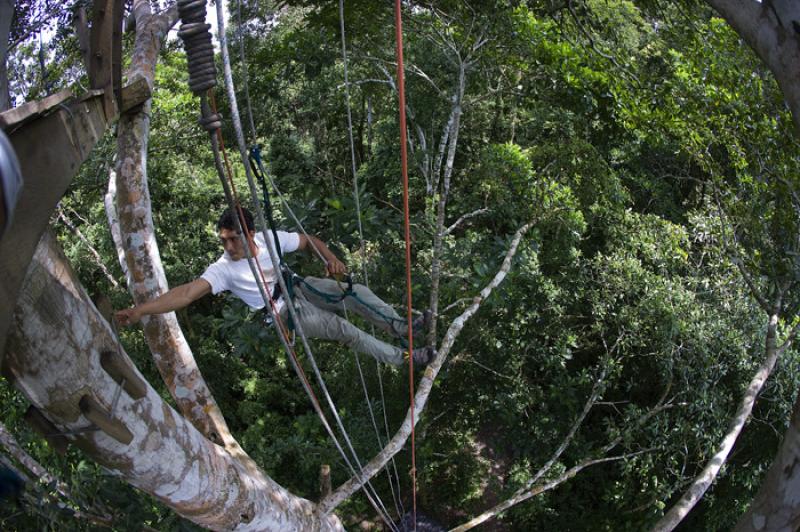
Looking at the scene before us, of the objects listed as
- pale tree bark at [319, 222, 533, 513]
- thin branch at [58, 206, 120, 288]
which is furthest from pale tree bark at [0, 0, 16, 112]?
thin branch at [58, 206, 120, 288]

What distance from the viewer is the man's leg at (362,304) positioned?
368 centimetres

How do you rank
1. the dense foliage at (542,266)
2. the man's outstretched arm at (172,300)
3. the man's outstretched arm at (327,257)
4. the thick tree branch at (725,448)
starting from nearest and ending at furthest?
the man's outstretched arm at (172,300) < the man's outstretched arm at (327,257) < the thick tree branch at (725,448) < the dense foliage at (542,266)

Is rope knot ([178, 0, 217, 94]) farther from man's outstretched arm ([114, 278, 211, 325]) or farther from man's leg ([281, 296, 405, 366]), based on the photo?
man's leg ([281, 296, 405, 366])

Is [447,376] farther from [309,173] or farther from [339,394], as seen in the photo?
[309,173]

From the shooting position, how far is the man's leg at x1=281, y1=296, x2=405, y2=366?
11.9 ft

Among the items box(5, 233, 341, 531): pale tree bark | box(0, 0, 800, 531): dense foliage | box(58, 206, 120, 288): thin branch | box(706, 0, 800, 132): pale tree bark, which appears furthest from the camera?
box(58, 206, 120, 288): thin branch

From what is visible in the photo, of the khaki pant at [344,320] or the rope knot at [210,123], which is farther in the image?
the khaki pant at [344,320]

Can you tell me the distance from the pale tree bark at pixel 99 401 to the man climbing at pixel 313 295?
3.19 feet

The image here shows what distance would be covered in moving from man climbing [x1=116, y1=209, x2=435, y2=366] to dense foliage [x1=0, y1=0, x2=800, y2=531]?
44.7 inches

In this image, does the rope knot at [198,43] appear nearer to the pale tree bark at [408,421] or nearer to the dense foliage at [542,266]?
the pale tree bark at [408,421]

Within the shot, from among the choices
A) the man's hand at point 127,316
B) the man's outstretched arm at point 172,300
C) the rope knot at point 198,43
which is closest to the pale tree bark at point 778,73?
the rope knot at point 198,43

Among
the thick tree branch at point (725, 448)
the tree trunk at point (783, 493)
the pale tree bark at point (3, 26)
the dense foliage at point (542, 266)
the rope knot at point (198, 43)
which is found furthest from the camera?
the dense foliage at point (542, 266)

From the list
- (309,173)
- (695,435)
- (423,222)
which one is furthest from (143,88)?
(309,173)

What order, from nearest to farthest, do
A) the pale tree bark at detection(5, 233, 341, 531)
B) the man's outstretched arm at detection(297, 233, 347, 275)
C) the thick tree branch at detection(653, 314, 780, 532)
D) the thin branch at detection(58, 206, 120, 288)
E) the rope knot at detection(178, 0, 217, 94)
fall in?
the pale tree bark at detection(5, 233, 341, 531)
the rope knot at detection(178, 0, 217, 94)
the man's outstretched arm at detection(297, 233, 347, 275)
the thick tree branch at detection(653, 314, 780, 532)
the thin branch at detection(58, 206, 120, 288)
